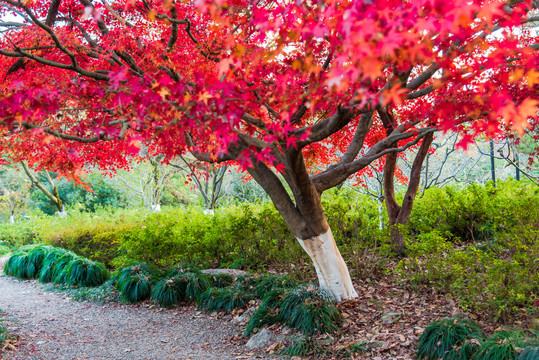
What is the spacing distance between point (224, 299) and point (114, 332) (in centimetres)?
140

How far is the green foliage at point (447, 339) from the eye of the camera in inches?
123

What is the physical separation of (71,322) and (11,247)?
8.50 m

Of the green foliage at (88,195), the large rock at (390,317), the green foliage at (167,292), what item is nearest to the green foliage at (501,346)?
the large rock at (390,317)

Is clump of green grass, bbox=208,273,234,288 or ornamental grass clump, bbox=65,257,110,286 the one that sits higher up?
ornamental grass clump, bbox=65,257,110,286

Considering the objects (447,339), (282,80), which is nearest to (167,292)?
(447,339)

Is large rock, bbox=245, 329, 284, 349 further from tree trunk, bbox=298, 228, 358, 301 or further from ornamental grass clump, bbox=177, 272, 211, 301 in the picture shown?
ornamental grass clump, bbox=177, 272, 211, 301

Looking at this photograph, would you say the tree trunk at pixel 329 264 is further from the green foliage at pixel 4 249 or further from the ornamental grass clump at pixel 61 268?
the green foliage at pixel 4 249

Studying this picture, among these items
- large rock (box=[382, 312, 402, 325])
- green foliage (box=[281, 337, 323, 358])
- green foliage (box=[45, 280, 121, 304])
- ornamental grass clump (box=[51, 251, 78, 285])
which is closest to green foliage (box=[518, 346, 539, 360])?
large rock (box=[382, 312, 402, 325])

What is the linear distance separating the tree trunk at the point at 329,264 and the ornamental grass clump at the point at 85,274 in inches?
168

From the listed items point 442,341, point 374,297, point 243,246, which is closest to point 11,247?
point 243,246

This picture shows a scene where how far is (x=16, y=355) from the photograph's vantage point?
13.0 ft

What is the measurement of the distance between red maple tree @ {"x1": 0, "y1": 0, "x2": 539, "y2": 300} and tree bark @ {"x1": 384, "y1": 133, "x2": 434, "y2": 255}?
1.3 inches

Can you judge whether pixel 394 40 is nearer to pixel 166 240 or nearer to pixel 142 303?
pixel 142 303

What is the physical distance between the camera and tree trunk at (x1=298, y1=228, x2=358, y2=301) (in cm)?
430
